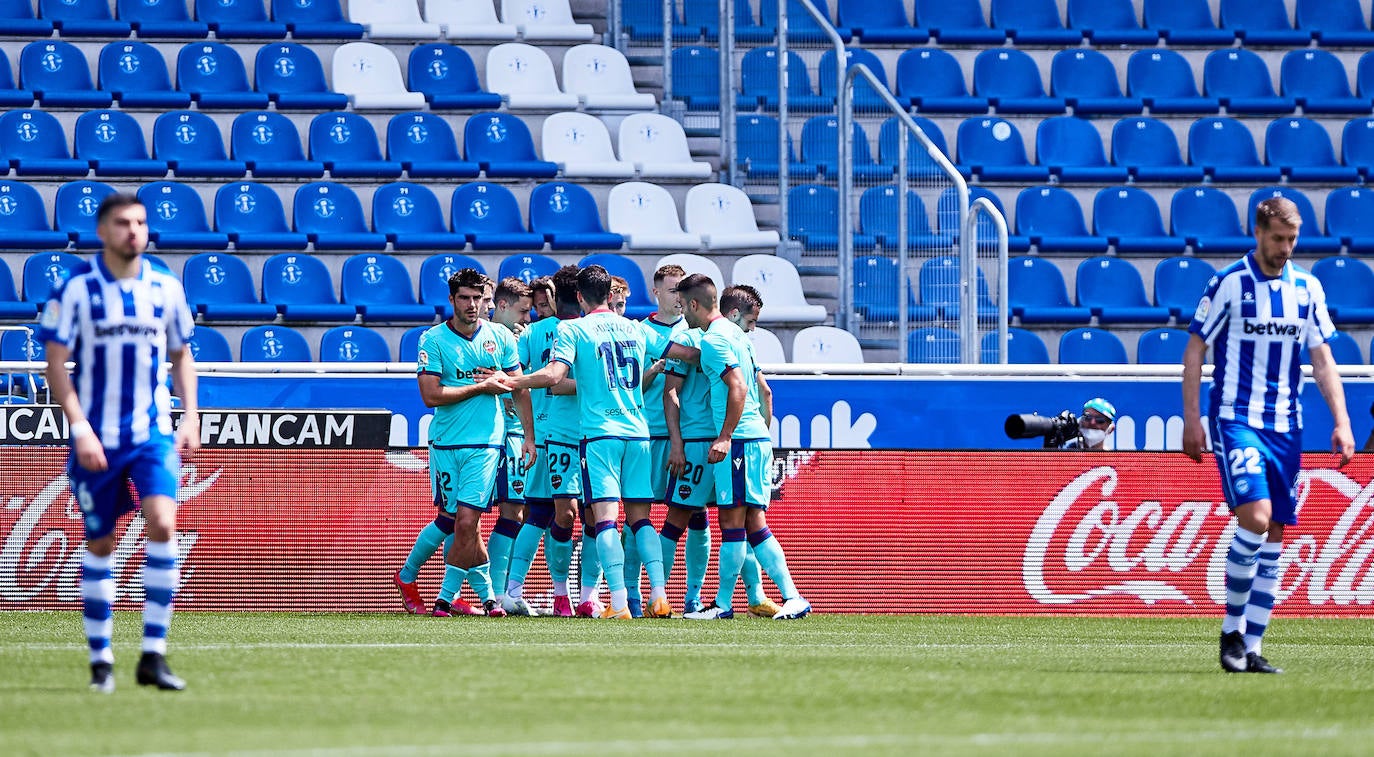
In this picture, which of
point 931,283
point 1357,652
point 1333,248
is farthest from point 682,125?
point 1357,652

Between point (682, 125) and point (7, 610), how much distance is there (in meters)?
10.4

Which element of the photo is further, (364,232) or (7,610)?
(364,232)

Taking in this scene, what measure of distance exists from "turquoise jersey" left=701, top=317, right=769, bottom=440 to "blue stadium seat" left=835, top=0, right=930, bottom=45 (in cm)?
1057

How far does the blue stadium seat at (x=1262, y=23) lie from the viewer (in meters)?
23.5

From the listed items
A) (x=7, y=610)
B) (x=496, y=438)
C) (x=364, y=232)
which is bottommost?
(x=7, y=610)

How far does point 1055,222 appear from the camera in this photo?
20969 mm

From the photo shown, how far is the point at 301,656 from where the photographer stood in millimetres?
8312

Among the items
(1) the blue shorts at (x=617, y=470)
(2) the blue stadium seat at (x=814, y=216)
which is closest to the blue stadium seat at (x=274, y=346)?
(2) the blue stadium seat at (x=814, y=216)

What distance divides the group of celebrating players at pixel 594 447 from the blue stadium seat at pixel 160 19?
9.59 m

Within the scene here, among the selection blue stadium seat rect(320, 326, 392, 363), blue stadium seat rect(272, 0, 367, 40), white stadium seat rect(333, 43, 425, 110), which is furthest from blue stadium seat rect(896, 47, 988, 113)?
blue stadium seat rect(320, 326, 392, 363)

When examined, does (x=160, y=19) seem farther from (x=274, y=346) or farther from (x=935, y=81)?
(x=935, y=81)

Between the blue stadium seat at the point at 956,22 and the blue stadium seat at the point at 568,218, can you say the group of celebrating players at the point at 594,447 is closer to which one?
the blue stadium seat at the point at 568,218

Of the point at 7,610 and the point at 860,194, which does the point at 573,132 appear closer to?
the point at 860,194

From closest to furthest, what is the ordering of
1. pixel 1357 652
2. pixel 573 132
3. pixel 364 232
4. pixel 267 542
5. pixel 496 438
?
pixel 1357 652
pixel 496 438
pixel 267 542
pixel 364 232
pixel 573 132
